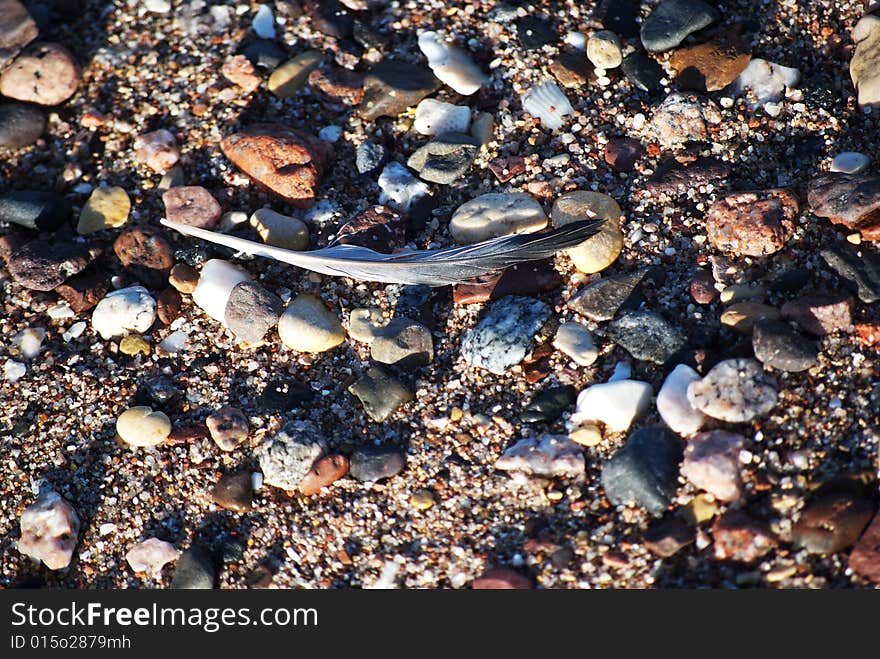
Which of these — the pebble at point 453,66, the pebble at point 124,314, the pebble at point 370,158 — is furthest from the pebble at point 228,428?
the pebble at point 453,66

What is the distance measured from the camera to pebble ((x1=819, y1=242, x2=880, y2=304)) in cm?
273

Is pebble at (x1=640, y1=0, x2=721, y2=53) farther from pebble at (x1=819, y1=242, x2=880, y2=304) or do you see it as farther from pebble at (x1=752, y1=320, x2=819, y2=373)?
pebble at (x1=752, y1=320, x2=819, y2=373)

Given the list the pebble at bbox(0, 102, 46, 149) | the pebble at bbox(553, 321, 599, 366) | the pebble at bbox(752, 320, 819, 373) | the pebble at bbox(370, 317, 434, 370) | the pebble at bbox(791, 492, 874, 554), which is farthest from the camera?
the pebble at bbox(0, 102, 46, 149)

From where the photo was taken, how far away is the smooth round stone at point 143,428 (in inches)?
115

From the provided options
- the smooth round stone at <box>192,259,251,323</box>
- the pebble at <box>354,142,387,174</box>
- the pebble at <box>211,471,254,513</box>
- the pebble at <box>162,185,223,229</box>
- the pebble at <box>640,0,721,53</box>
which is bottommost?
the pebble at <box>211,471,254,513</box>

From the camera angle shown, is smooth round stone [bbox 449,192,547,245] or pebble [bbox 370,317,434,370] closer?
pebble [bbox 370,317,434,370]

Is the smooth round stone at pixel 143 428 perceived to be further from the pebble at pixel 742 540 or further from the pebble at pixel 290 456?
the pebble at pixel 742 540

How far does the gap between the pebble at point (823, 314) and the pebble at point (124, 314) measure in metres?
2.52

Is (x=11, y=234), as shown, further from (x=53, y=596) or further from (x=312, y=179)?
(x=53, y=596)

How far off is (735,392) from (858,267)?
70cm

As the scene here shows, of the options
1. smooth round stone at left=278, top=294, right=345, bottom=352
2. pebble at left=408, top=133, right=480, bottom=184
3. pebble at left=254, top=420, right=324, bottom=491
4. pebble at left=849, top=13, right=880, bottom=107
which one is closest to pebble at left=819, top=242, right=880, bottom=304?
pebble at left=849, top=13, right=880, bottom=107

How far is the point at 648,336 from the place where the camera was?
279cm

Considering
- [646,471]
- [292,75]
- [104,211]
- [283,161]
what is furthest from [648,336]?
[104,211]

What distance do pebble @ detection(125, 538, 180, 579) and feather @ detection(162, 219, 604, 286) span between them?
1179mm
